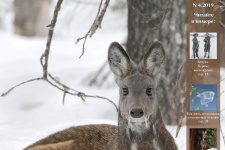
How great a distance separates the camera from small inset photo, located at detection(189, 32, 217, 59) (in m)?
4.35

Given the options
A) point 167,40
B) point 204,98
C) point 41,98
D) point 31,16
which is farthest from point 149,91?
point 31,16

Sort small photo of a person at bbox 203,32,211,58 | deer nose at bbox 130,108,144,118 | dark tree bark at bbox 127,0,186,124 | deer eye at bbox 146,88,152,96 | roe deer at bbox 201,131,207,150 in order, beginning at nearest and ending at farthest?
deer nose at bbox 130,108,144,118 < deer eye at bbox 146,88,152,96 < roe deer at bbox 201,131,207,150 < small photo of a person at bbox 203,32,211,58 < dark tree bark at bbox 127,0,186,124

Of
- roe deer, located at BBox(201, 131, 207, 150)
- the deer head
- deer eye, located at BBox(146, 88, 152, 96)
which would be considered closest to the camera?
the deer head

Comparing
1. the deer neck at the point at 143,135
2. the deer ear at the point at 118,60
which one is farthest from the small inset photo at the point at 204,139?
the deer ear at the point at 118,60

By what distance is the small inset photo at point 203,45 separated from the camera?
435 centimetres

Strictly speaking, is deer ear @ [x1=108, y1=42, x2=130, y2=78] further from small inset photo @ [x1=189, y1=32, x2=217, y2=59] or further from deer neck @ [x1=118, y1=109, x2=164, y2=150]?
small inset photo @ [x1=189, y1=32, x2=217, y2=59]

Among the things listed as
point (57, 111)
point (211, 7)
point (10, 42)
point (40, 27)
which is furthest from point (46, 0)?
point (211, 7)

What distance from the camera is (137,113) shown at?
3.86 meters

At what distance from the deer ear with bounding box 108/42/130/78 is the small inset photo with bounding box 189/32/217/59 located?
2.13 ft

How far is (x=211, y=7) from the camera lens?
14.9 ft

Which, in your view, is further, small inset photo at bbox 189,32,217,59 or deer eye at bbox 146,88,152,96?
small inset photo at bbox 189,32,217,59

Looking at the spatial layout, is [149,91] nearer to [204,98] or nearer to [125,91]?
[125,91]

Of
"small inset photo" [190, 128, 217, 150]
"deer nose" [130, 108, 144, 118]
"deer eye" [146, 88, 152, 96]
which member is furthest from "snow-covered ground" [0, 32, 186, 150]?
"deer nose" [130, 108, 144, 118]

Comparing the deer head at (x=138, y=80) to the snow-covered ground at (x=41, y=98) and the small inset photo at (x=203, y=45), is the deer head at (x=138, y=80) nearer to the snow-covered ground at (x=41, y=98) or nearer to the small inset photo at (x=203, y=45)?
the small inset photo at (x=203, y=45)
